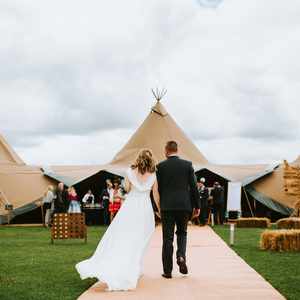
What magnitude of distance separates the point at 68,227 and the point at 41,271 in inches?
219

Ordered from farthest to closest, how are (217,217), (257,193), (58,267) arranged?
1. (257,193)
2. (217,217)
3. (58,267)

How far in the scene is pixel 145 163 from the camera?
8445 millimetres

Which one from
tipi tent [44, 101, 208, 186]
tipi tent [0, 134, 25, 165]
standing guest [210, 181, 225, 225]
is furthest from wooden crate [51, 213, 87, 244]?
tipi tent [0, 134, 25, 165]

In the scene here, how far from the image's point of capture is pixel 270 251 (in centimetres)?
1280

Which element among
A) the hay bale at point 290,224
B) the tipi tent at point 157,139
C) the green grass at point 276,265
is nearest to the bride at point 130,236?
the green grass at point 276,265

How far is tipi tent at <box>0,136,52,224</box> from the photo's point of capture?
26438mm

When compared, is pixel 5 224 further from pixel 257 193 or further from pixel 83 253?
pixel 83 253

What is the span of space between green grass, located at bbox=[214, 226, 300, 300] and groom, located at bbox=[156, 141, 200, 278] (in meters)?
1.28

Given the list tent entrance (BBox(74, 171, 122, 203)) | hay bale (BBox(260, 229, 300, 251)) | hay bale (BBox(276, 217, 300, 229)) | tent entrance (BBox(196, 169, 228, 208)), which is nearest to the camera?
hay bale (BBox(260, 229, 300, 251))

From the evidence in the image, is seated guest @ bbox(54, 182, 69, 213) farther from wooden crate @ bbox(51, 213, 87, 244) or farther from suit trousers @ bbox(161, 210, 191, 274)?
suit trousers @ bbox(161, 210, 191, 274)

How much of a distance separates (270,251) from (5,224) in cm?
1591

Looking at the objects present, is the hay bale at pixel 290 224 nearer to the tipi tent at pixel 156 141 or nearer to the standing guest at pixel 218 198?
the standing guest at pixel 218 198

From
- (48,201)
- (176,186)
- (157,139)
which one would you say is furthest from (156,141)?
(176,186)

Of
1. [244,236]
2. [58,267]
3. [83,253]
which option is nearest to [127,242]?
[58,267]
